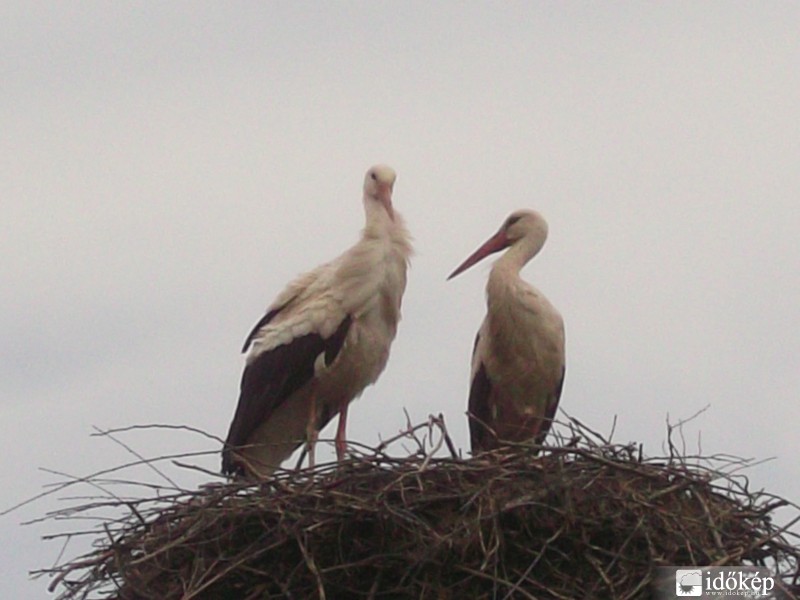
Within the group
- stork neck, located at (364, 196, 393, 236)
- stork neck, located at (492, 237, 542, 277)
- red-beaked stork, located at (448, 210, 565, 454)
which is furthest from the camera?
stork neck, located at (492, 237, 542, 277)

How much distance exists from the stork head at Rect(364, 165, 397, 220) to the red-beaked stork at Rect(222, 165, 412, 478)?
0.34 feet

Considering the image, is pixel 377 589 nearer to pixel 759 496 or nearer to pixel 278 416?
pixel 759 496

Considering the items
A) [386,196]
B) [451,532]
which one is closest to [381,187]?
[386,196]

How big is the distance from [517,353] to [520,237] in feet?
2.06

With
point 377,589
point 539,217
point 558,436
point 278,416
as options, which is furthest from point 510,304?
point 377,589

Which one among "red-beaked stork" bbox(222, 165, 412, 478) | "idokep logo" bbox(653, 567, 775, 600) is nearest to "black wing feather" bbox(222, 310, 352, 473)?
"red-beaked stork" bbox(222, 165, 412, 478)

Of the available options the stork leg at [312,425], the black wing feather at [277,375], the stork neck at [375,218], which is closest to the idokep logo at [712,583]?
the black wing feather at [277,375]

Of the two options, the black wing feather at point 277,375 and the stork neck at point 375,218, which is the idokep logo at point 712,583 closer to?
the black wing feather at point 277,375

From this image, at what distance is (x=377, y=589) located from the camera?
24.4ft

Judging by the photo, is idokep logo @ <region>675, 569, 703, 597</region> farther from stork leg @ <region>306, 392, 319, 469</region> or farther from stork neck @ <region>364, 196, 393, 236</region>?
stork neck @ <region>364, 196, 393, 236</region>

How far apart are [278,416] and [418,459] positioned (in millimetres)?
1886

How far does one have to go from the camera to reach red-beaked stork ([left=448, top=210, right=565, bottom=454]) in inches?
393

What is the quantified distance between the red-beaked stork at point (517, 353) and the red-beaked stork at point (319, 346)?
66cm

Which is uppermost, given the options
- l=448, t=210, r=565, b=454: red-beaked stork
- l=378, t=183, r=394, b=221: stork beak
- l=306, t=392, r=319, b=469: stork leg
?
l=378, t=183, r=394, b=221: stork beak
